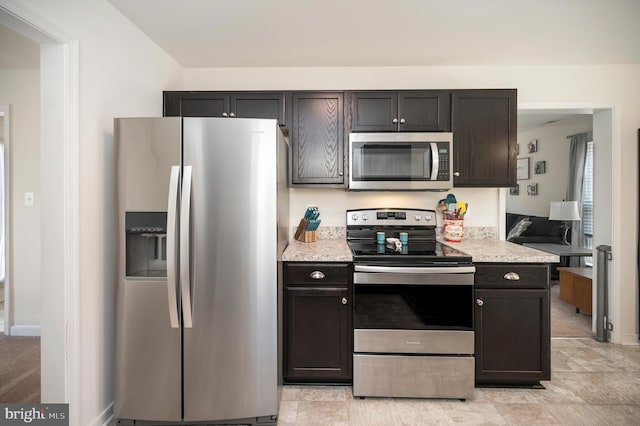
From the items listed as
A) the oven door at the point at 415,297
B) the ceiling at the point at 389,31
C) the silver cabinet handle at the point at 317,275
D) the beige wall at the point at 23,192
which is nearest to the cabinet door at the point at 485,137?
the ceiling at the point at 389,31

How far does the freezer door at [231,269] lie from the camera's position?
1795 millimetres

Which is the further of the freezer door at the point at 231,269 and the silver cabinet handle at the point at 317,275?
the silver cabinet handle at the point at 317,275


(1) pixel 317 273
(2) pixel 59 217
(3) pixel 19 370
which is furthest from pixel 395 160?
(3) pixel 19 370

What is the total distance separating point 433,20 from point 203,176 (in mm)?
1802

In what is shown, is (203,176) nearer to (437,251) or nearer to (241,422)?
(241,422)

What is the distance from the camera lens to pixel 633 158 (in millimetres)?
2965

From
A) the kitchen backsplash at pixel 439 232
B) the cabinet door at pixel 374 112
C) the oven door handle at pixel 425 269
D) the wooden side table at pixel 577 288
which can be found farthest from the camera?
the wooden side table at pixel 577 288

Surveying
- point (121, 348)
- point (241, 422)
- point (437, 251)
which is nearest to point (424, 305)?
point (437, 251)

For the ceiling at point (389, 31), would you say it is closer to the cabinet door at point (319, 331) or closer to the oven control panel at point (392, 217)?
the oven control panel at point (392, 217)

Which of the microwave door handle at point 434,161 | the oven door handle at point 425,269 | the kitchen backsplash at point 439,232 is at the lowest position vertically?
the oven door handle at point 425,269

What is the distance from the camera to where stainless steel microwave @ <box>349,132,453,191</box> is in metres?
2.57

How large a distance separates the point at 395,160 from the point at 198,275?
5.47ft

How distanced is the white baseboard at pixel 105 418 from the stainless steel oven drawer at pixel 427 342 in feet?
5.38

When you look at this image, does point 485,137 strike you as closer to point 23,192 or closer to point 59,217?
point 59,217
